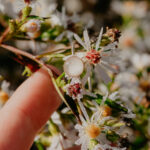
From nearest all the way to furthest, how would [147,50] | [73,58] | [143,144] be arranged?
[73,58], [143,144], [147,50]

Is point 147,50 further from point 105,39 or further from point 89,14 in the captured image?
point 105,39

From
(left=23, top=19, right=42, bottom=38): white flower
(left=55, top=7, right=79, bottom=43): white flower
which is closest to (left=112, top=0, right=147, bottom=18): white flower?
(left=55, top=7, right=79, bottom=43): white flower

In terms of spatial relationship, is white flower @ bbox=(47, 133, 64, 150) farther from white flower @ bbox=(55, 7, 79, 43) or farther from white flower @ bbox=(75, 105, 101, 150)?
white flower @ bbox=(55, 7, 79, 43)

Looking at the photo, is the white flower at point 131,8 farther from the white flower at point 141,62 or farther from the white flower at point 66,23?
the white flower at point 66,23

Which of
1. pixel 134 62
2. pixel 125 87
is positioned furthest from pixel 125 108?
pixel 134 62

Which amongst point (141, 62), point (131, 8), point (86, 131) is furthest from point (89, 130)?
point (131, 8)

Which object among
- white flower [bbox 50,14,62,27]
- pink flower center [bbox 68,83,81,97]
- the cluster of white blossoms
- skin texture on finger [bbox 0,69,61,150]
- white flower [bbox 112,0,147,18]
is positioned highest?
white flower [bbox 50,14,62,27]
